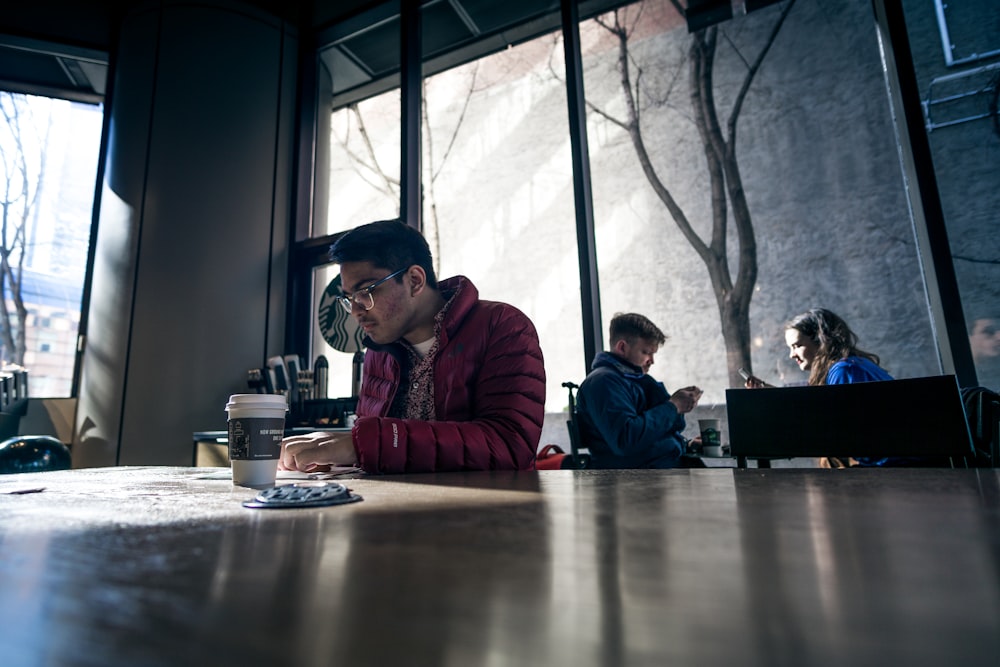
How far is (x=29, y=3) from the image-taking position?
12.3 ft

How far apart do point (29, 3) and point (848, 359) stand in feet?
18.0

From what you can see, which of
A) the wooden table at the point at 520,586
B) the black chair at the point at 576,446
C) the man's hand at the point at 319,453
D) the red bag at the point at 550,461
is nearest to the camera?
the wooden table at the point at 520,586

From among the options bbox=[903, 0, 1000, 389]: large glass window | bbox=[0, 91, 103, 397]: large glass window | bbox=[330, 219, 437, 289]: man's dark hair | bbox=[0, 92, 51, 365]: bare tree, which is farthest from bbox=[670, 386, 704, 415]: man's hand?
bbox=[0, 92, 51, 365]: bare tree

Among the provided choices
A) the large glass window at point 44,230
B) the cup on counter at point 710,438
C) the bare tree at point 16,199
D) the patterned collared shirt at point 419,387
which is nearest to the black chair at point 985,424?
the cup on counter at point 710,438

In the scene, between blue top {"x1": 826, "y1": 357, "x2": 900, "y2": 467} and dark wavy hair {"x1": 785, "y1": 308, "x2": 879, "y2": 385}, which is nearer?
blue top {"x1": 826, "y1": 357, "x2": 900, "y2": 467}

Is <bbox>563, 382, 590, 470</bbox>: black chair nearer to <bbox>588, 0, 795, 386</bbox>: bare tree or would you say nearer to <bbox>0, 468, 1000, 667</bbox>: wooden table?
<bbox>588, 0, 795, 386</bbox>: bare tree

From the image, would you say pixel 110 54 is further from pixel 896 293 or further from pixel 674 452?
pixel 896 293

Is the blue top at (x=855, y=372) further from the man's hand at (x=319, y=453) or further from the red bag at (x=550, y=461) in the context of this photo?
the man's hand at (x=319, y=453)

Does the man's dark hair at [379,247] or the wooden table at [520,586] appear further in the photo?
the man's dark hair at [379,247]

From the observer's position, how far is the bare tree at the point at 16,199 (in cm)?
351

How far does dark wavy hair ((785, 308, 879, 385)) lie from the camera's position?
260 cm

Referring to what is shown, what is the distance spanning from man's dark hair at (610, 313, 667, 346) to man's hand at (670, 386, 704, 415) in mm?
281

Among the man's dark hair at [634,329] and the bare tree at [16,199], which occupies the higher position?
the bare tree at [16,199]

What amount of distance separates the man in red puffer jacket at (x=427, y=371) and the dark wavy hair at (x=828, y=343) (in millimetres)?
1777
